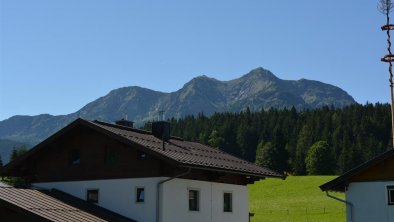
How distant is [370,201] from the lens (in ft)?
85.6

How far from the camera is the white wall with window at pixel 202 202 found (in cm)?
2602

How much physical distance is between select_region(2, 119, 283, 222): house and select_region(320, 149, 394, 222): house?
210 inches

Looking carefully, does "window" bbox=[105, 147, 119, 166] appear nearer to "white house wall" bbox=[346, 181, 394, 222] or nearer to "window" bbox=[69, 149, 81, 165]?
"window" bbox=[69, 149, 81, 165]

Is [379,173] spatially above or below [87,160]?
below

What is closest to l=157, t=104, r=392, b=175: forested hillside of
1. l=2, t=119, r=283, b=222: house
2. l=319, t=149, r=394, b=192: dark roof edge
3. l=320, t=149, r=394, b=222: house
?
l=2, t=119, r=283, b=222: house

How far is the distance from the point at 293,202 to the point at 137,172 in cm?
5344

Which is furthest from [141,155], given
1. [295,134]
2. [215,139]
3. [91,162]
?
[295,134]

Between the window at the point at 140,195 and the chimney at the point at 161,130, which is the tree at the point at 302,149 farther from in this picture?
the window at the point at 140,195

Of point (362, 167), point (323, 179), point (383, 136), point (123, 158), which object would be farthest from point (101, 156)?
point (383, 136)

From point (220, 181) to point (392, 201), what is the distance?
8325mm

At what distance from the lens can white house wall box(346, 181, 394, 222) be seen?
25.8m

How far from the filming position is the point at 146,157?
26.5 m

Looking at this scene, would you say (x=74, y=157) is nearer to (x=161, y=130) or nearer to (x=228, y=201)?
(x=161, y=130)

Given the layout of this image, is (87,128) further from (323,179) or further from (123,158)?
(323,179)
